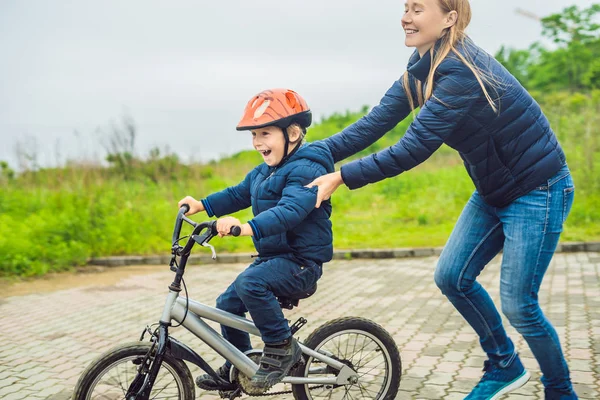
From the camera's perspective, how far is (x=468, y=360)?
16.2 feet

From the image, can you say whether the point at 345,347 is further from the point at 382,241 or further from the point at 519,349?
the point at 382,241

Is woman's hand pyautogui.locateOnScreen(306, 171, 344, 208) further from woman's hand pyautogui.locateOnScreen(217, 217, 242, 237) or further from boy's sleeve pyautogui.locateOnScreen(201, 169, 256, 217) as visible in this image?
boy's sleeve pyautogui.locateOnScreen(201, 169, 256, 217)

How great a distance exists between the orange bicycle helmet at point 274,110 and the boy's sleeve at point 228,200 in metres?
0.37

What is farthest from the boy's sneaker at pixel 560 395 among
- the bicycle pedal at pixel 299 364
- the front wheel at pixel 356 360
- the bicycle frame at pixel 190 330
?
the bicycle pedal at pixel 299 364

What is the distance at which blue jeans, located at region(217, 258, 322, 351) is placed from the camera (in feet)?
10.6

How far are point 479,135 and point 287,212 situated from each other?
0.97 meters

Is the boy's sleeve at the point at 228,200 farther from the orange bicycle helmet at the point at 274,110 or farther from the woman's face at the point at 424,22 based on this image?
the woman's face at the point at 424,22

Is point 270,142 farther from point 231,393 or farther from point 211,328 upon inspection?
point 231,393

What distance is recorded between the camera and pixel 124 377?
3.24 meters

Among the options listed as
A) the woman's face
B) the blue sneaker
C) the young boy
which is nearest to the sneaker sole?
the blue sneaker

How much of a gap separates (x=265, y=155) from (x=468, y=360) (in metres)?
2.51

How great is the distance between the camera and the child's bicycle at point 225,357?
3182mm

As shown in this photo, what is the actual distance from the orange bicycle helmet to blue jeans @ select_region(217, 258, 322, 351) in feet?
2.22

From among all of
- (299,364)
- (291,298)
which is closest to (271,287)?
(291,298)
